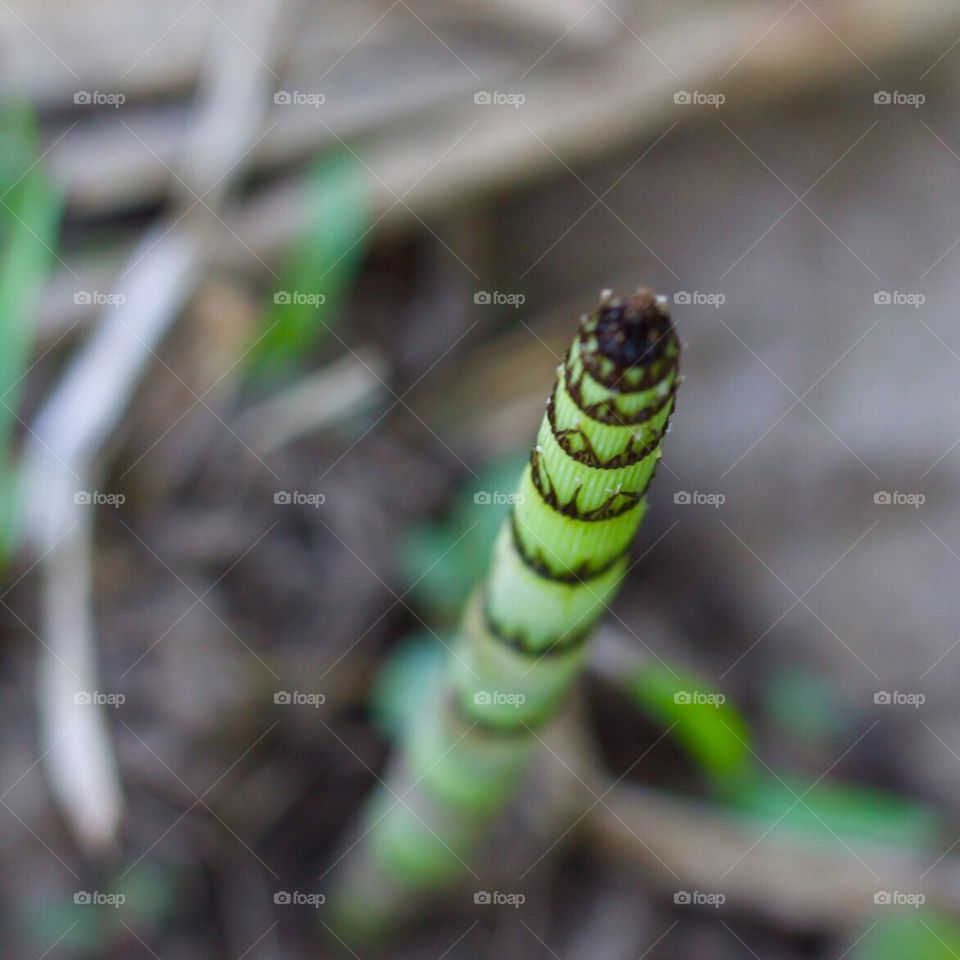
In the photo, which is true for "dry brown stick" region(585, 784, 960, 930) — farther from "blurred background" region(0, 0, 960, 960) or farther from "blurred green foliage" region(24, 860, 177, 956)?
"blurred green foliage" region(24, 860, 177, 956)

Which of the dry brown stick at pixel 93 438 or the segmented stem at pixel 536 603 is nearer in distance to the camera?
the segmented stem at pixel 536 603

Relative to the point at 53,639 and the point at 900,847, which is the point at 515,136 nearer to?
the point at 53,639

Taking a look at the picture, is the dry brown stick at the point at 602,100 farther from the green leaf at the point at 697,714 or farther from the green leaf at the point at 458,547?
the green leaf at the point at 697,714

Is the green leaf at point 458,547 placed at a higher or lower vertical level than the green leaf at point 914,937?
higher

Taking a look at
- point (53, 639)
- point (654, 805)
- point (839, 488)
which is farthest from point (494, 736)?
point (839, 488)

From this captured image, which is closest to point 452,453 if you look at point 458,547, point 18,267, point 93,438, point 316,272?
point 458,547

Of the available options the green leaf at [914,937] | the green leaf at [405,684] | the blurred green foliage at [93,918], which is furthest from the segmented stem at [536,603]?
the green leaf at [914,937]

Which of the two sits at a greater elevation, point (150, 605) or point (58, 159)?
point (58, 159)
